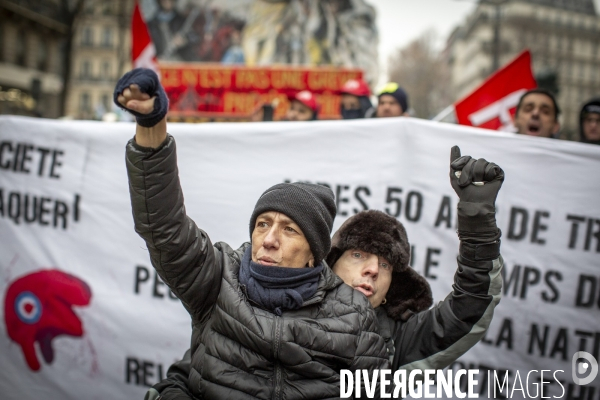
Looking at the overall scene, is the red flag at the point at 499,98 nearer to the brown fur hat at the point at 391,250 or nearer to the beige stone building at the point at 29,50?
the brown fur hat at the point at 391,250

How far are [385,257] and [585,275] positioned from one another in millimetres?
1436

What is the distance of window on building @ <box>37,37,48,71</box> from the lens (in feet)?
111

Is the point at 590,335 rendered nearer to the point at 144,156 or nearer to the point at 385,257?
the point at 385,257

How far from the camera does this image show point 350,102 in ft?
17.6

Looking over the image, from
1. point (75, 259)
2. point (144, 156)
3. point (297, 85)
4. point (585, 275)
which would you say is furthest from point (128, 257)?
point (297, 85)

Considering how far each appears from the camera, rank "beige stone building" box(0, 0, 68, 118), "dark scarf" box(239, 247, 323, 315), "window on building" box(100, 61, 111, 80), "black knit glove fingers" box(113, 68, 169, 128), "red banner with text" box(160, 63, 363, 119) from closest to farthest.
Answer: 1. "black knit glove fingers" box(113, 68, 169, 128)
2. "dark scarf" box(239, 247, 323, 315)
3. "red banner with text" box(160, 63, 363, 119)
4. "beige stone building" box(0, 0, 68, 118)
5. "window on building" box(100, 61, 111, 80)

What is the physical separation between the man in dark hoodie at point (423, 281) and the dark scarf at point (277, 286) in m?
0.35

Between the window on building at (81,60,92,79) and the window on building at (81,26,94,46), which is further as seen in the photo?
the window on building at (81,60,92,79)

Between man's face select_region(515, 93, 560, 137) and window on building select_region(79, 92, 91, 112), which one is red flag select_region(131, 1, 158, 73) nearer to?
man's face select_region(515, 93, 560, 137)

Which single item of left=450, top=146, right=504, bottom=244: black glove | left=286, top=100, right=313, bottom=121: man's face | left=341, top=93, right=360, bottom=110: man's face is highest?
left=341, top=93, right=360, bottom=110: man's face

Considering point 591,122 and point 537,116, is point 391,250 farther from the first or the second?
point 591,122

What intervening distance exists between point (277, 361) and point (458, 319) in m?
0.67

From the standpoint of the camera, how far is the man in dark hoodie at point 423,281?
69.9 inches

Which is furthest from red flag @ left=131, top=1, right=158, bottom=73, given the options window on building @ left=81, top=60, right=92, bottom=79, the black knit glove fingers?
window on building @ left=81, top=60, right=92, bottom=79
